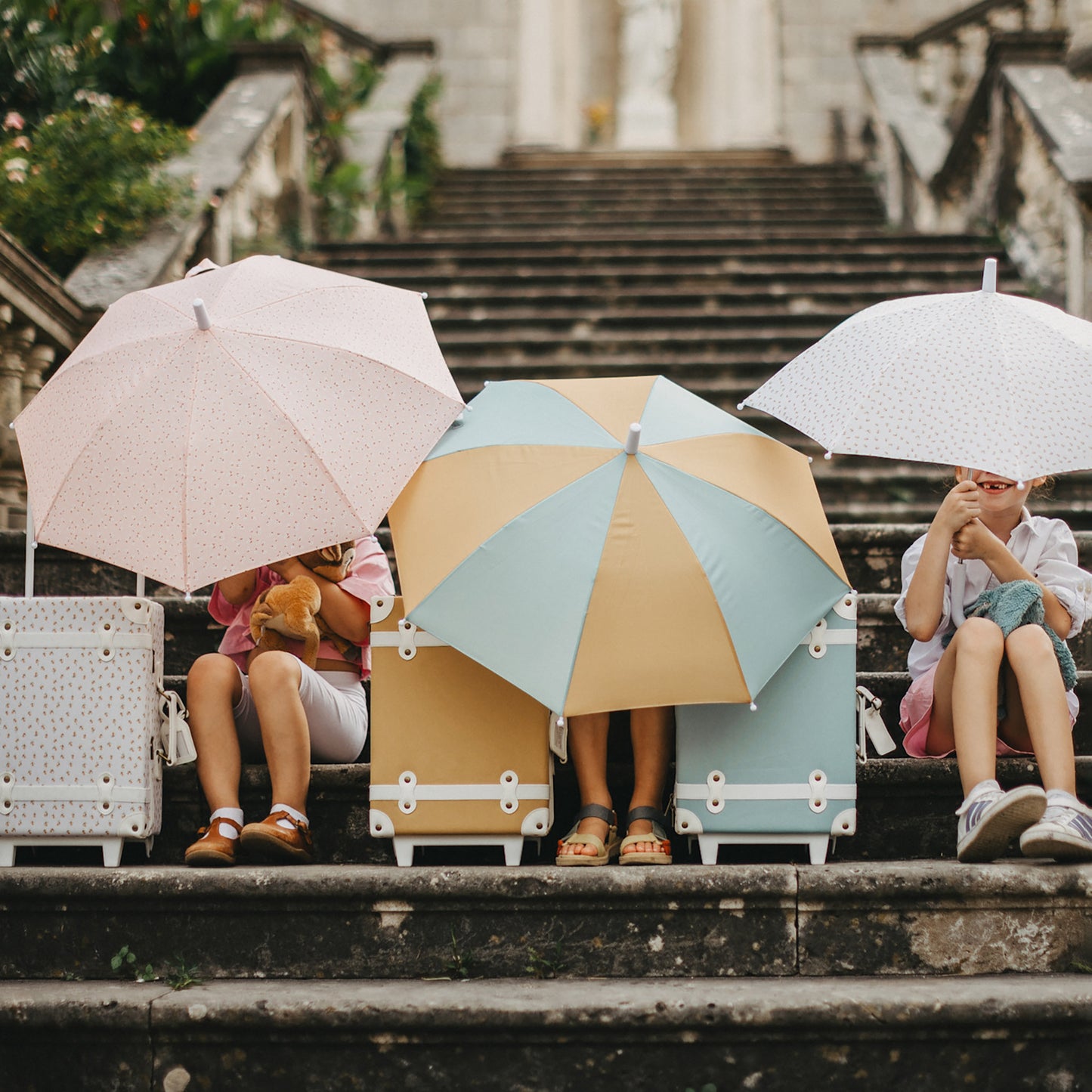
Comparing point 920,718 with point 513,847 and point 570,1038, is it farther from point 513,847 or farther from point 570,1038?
point 570,1038

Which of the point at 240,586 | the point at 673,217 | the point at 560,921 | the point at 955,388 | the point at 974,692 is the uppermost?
the point at 673,217

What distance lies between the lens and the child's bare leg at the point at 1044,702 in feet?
8.87

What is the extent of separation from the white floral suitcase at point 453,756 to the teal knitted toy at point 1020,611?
974mm

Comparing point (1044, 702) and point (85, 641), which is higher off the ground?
point (85, 641)

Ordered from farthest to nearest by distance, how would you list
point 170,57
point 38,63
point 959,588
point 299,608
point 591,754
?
1. point 170,57
2. point 38,63
3. point 959,588
4. point 299,608
5. point 591,754

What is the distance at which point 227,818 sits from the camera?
2.82m

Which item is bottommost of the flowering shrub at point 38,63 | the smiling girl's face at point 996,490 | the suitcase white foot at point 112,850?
the suitcase white foot at point 112,850

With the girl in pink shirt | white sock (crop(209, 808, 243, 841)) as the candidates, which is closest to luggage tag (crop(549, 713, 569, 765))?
the girl in pink shirt

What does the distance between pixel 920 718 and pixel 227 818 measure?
1.52 metres

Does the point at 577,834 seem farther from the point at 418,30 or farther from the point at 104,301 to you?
the point at 418,30

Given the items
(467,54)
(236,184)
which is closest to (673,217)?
(236,184)

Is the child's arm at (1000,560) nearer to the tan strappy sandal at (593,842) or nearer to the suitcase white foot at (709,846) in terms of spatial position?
the suitcase white foot at (709,846)

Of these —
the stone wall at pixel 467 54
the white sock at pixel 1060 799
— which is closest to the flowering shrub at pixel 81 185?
the white sock at pixel 1060 799

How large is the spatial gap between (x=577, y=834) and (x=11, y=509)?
2.47 metres
